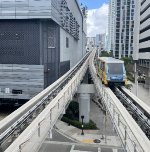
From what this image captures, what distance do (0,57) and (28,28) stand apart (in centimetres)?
523

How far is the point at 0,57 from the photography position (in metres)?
35.1

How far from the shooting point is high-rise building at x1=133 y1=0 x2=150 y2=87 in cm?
6515

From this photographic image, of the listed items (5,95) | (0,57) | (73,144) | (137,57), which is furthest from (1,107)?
(137,57)

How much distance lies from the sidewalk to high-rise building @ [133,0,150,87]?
3682 centimetres

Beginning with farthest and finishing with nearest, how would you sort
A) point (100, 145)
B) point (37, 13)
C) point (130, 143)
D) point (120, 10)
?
1. point (120, 10)
2. point (37, 13)
3. point (100, 145)
4. point (130, 143)

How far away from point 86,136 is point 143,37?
48297mm

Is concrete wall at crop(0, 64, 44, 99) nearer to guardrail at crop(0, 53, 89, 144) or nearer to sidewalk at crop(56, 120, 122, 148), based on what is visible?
sidewalk at crop(56, 120, 122, 148)

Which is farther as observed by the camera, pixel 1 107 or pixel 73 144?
pixel 1 107

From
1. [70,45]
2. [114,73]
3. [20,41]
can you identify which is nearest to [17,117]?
[114,73]

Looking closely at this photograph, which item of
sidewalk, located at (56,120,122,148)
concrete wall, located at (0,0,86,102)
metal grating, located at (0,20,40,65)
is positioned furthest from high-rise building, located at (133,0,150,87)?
sidewalk, located at (56,120,122,148)

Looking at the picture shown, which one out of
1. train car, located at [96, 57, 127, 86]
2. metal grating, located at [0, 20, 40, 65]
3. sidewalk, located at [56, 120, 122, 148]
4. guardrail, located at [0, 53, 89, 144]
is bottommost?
sidewalk, located at [56, 120, 122, 148]

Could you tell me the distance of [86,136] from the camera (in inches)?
1107

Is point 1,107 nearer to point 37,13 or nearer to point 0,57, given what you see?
point 0,57

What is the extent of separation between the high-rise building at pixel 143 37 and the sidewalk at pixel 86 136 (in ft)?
121
